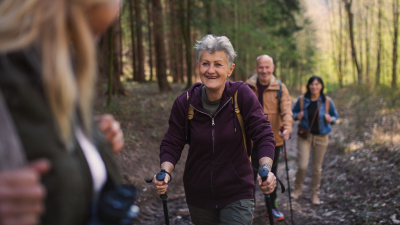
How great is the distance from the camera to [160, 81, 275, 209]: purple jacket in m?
3.03

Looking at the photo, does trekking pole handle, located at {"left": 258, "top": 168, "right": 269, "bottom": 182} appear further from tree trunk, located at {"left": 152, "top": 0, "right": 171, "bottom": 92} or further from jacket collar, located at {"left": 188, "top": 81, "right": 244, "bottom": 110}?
tree trunk, located at {"left": 152, "top": 0, "right": 171, "bottom": 92}

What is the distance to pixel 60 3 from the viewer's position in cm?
106

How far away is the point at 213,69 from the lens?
10.2 feet

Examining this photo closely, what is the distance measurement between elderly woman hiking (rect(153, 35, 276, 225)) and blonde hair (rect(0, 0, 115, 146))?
6.30 feet

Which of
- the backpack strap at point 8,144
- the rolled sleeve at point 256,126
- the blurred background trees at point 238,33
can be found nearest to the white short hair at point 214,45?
the rolled sleeve at point 256,126

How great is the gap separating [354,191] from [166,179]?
18.0ft

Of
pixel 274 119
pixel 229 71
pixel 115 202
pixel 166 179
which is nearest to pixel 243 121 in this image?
pixel 229 71

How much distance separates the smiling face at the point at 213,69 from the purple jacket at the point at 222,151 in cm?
15

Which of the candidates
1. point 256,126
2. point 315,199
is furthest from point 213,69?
point 315,199

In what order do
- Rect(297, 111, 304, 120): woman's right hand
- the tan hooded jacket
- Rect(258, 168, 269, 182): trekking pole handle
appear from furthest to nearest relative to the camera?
Rect(297, 111, 304, 120): woman's right hand → the tan hooded jacket → Rect(258, 168, 269, 182): trekking pole handle

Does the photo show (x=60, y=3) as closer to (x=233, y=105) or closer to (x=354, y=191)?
(x=233, y=105)

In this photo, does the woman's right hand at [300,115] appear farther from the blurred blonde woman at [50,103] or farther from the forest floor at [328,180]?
the blurred blonde woman at [50,103]

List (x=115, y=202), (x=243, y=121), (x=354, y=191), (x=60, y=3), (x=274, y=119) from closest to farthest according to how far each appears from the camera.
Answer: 1. (x=60, y=3)
2. (x=115, y=202)
3. (x=243, y=121)
4. (x=274, y=119)
5. (x=354, y=191)

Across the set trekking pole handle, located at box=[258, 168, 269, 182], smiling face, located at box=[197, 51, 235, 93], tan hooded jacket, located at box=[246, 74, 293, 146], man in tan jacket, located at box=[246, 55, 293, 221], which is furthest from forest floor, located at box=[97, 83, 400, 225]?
smiling face, located at box=[197, 51, 235, 93]
